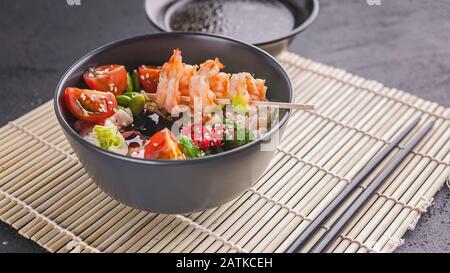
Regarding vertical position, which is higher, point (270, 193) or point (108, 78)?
point (108, 78)

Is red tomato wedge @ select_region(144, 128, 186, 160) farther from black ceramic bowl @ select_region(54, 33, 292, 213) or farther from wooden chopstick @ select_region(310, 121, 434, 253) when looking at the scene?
wooden chopstick @ select_region(310, 121, 434, 253)

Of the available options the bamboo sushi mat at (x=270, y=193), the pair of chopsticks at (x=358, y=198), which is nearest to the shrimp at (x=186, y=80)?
the bamboo sushi mat at (x=270, y=193)

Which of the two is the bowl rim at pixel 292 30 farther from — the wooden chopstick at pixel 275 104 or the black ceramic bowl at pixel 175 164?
the wooden chopstick at pixel 275 104

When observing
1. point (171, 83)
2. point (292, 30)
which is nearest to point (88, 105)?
point (171, 83)

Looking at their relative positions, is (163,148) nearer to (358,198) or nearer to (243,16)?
(358,198)

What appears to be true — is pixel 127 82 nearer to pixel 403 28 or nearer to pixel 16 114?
pixel 16 114
